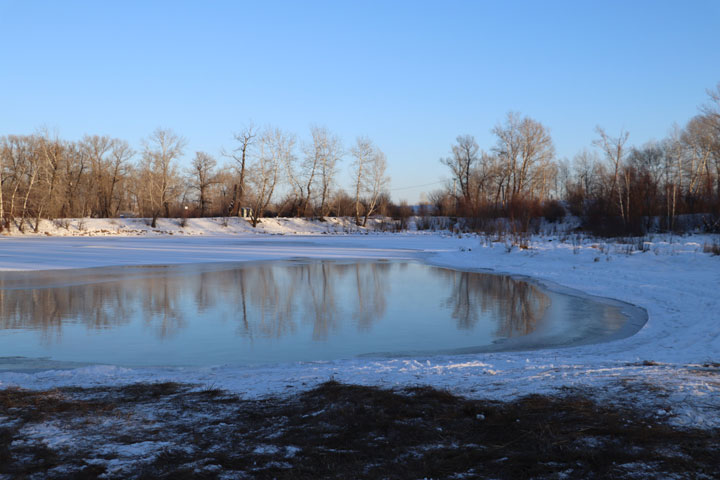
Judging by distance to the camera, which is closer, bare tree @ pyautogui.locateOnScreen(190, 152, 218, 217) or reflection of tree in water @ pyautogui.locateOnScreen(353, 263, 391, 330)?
reflection of tree in water @ pyautogui.locateOnScreen(353, 263, 391, 330)

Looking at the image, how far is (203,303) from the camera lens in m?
11.1

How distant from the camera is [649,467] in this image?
291 cm

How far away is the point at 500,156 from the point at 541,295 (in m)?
42.9

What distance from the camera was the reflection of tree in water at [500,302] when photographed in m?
9.13

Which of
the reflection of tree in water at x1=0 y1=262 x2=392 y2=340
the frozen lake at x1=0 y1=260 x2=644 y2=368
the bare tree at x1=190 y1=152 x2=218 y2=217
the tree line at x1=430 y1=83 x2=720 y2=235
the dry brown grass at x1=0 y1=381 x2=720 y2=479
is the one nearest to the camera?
the dry brown grass at x1=0 y1=381 x2=720 y2=479

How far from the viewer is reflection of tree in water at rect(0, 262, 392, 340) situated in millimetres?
9093

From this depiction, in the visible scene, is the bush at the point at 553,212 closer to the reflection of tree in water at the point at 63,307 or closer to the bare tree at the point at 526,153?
the bare tree at the point at 526,153

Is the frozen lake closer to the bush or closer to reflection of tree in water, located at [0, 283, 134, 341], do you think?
reflection of tree in water, located at [0, 283, 134, 341]

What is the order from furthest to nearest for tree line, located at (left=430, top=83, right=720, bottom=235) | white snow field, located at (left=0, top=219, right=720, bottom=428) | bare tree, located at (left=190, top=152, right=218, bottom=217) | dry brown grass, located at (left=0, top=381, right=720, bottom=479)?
bare tree, located at (left=190, top=152, right=218, bottom=217), tree line, located at (left=430, top=83, right=720, bottom=235), white snow field, located at (left=0, top=219, right=720, bottom=428), dry brown grass, located at (left=0, top=381, right=720, bottom=479)

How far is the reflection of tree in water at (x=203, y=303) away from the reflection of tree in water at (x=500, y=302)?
1.70 metres

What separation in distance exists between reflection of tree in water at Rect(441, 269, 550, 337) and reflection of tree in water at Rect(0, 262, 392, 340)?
1701 mm

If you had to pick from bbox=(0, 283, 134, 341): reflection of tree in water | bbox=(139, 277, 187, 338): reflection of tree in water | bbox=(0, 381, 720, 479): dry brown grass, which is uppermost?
bbox=(0, 381, 720, 479): dry brown grass

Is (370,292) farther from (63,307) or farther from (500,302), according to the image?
(63,307)

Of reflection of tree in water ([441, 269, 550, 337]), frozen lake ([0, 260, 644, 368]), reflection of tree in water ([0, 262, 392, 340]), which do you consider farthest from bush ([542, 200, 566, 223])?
reflection of tree in water ([0, 262, 392, 340])
